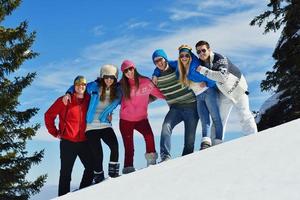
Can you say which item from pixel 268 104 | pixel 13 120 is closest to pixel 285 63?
pixel 268 104

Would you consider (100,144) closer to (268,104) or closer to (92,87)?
(92,87)

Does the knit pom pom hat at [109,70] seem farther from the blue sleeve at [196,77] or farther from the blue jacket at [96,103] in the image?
the blue sleeve at [196,77]

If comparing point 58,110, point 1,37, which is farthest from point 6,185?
point 58,110

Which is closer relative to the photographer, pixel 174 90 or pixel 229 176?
pixel 229 176

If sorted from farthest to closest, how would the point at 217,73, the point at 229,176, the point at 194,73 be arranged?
1. the point at 194,73
2. the point at 217,73
3. the point at 229,176

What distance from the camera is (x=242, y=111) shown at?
731 cm

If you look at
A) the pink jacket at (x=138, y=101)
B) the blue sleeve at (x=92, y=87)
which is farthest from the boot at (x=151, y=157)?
the blue sleeve at (x=92, y=87)

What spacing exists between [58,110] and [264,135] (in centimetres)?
329

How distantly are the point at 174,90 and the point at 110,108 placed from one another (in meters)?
1.03

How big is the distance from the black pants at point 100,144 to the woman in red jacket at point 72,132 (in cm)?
16

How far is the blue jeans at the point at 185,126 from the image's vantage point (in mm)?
7324

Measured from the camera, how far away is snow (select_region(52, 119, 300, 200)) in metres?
3.88

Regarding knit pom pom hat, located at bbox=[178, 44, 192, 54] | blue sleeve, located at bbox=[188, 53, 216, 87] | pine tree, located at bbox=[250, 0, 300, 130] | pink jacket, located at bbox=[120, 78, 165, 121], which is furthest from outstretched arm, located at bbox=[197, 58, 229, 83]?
pine tree, located at bbox=[250, 0, 300, 130]

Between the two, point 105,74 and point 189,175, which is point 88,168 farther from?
point 189,175
